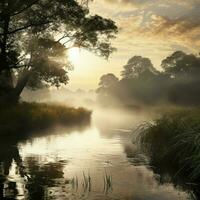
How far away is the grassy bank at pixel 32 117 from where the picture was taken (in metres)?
33.7

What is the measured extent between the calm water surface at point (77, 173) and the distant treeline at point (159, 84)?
4276 cm

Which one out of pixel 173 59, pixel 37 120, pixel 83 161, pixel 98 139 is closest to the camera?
pixel 83 161

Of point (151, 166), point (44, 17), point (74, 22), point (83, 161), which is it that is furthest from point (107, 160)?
point (74, 22)

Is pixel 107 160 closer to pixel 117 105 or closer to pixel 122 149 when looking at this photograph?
pixel 122 149

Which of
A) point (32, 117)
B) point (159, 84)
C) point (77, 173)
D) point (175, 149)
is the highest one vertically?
point (159, 84)

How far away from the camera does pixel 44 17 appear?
115 ft

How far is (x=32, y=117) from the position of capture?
124 feet

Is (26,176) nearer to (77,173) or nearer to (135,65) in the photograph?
(77,173)

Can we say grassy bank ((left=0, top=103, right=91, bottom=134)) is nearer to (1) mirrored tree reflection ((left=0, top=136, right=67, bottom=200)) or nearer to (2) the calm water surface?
(2) the calm water surface

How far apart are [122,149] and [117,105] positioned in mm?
72764

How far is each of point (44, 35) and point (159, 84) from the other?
143ft

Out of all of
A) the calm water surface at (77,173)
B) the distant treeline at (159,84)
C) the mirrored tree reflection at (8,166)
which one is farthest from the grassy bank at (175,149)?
the distant treeline at (159,84)

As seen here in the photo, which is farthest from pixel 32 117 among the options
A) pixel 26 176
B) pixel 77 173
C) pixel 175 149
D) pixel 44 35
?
pixel 26 176

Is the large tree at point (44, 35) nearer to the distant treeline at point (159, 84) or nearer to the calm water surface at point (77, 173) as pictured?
the calm water surface at point (77, 173)
